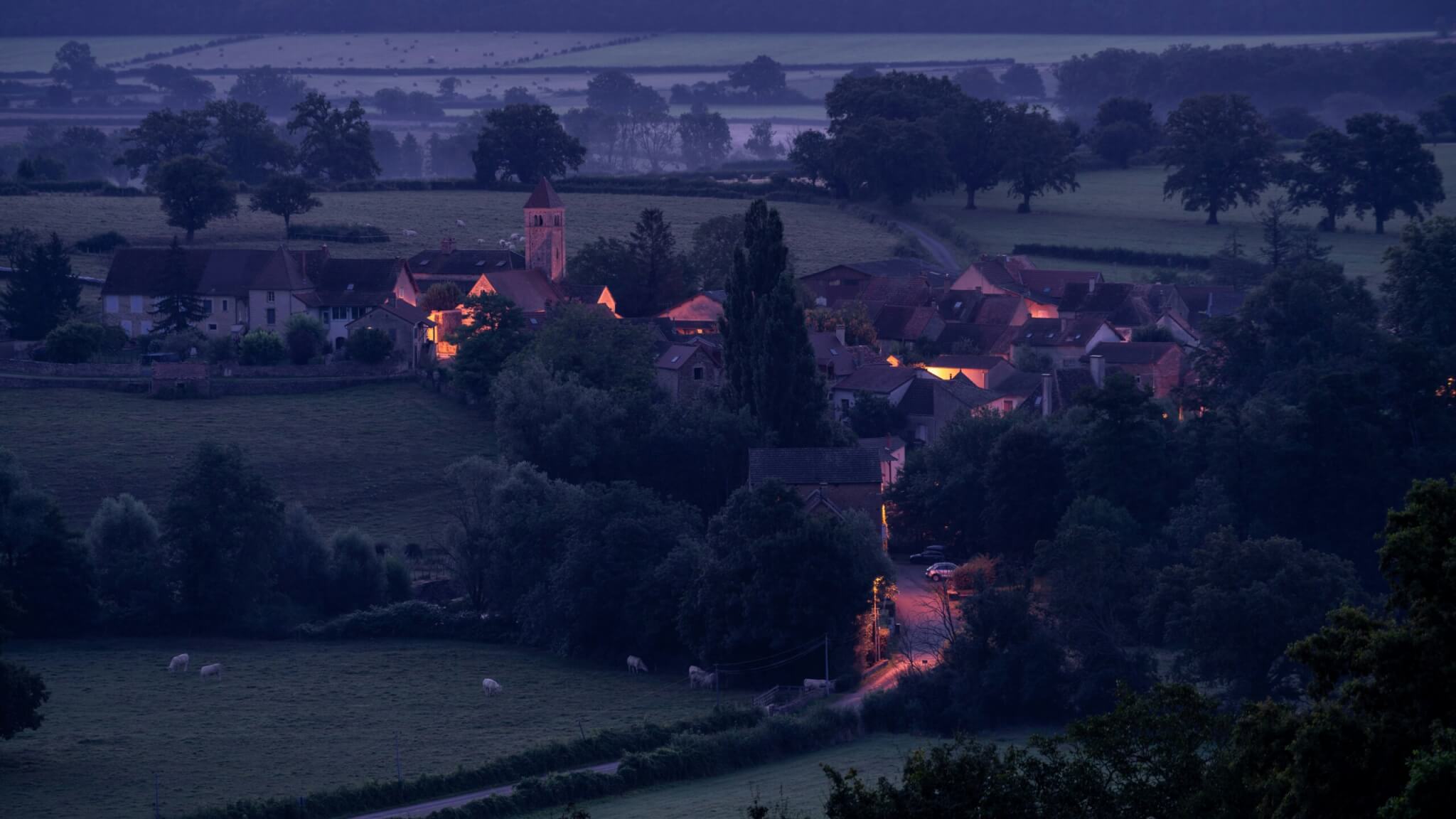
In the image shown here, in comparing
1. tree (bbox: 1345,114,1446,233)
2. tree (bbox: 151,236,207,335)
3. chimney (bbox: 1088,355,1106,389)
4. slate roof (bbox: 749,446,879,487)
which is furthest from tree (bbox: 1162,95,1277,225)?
tree (bbox: 151,236,207,335)

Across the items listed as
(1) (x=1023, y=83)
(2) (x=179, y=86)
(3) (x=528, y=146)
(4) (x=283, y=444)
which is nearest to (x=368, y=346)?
(4) (x=283, y=444)

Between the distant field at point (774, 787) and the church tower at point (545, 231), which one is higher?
the church tower at point (545, 231)

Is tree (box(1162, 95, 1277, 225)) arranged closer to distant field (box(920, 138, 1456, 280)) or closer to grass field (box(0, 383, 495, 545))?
distant field (box(920, 138, 1456, 280))

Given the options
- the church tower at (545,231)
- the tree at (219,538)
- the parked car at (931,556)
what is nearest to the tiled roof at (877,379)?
the parked car at (931,556)

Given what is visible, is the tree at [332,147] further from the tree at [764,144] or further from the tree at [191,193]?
the tree at [764,144]

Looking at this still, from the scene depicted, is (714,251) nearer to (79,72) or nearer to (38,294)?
(38,294)

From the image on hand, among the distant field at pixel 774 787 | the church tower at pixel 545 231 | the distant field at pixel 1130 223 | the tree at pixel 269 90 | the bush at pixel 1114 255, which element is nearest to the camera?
the distant field at pixel 774 787

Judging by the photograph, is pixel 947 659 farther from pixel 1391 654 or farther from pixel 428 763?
pixel 1391 654
